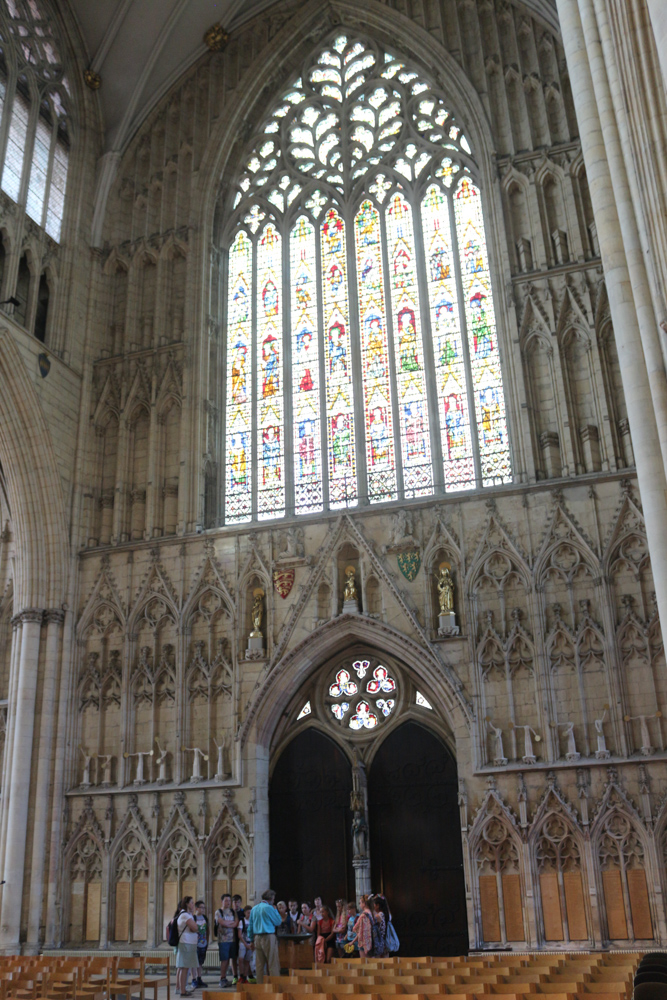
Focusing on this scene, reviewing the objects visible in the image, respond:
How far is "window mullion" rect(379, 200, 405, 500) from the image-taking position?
49.6ft

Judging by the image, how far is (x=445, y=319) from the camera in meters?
15.9

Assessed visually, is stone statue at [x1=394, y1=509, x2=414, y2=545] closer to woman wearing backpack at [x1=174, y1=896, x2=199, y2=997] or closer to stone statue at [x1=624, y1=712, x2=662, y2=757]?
stone statue at [x1=624, y1=712, x2=662, y2=757]

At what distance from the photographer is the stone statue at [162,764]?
1391 centimetres

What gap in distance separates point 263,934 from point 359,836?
11.9 ft

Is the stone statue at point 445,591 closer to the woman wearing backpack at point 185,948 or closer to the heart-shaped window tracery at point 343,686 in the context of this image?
the heart-shaped window tracery at point 343,686

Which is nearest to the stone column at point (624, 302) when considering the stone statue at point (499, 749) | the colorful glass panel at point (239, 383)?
the stone statue at point (499, 749)

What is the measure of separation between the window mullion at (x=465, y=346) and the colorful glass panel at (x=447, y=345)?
0.05 metres

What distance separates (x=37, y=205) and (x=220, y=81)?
467 cm

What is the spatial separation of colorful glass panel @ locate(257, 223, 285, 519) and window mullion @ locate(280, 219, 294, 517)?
→ 0.31ft

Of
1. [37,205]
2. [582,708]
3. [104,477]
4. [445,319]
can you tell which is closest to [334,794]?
[582,708]

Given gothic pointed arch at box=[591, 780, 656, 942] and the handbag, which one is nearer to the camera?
the handbag

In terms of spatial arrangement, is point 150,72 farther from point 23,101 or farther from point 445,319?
point 445,319

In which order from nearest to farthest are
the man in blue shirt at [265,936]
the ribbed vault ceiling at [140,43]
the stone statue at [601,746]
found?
the man in blue shirt at [265,936], the stone statue at [601,746], the ribbed vault ceiling at [140,43]

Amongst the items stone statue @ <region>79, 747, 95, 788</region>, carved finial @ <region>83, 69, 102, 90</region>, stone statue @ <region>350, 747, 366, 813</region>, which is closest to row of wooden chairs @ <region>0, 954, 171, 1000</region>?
stone statue @ <region>350, 747, 366, 813</region>
